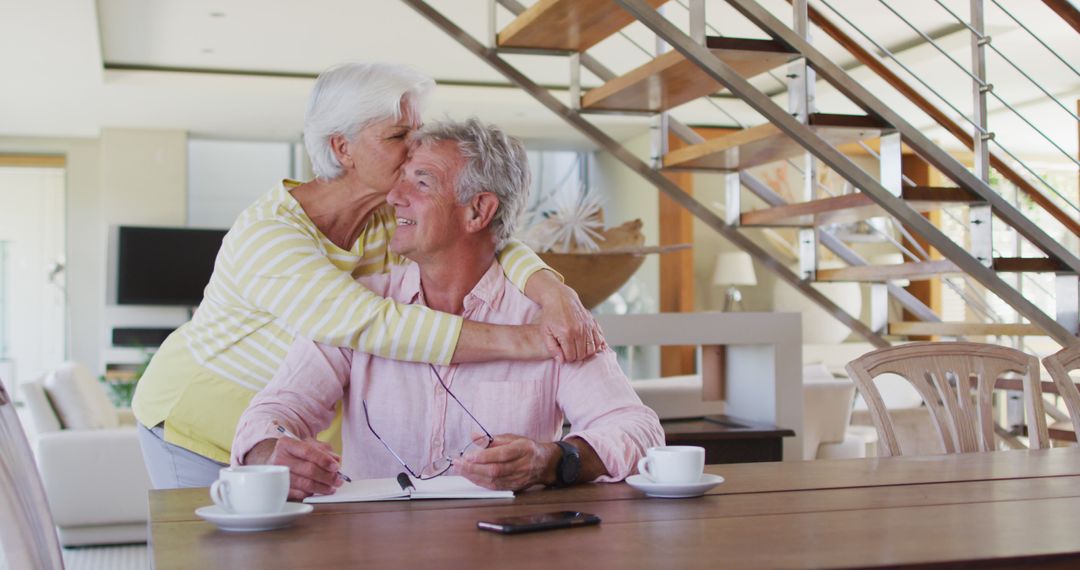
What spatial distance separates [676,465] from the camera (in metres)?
1.55

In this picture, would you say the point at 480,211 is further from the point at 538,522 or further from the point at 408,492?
the point at 538,522

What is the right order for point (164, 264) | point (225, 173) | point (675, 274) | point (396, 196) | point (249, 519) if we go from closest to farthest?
point (249, 519)
point (396, 196)
point (675, 274)
point (164, 264)
point (225, 173)

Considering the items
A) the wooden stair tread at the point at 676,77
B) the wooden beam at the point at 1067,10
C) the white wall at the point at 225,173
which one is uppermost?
the white wall at the point at 225,173

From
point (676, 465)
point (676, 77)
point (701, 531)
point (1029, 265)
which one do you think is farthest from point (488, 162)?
point (1029, 265)

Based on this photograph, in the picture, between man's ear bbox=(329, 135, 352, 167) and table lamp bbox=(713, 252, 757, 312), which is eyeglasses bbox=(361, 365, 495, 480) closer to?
man's ear bbox=(329, 135, 352, 167)

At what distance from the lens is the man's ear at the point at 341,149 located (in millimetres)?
2109

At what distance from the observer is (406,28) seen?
6996 mm

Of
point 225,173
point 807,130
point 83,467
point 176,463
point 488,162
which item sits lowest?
point 83,467

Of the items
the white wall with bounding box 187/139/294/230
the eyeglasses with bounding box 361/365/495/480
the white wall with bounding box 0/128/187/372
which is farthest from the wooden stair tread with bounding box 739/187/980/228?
the white wall with bounding box 187/139/294/230

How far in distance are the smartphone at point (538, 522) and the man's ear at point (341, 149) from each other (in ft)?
3.16

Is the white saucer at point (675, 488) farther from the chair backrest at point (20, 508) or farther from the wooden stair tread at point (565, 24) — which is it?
the wooden stair tread at point (565, 24)

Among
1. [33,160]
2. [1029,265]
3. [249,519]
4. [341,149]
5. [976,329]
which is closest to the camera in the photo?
[249,519]

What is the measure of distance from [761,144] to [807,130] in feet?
1.36

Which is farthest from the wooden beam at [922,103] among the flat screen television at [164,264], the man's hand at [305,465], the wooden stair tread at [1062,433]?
the flat screen television at [164,264]
